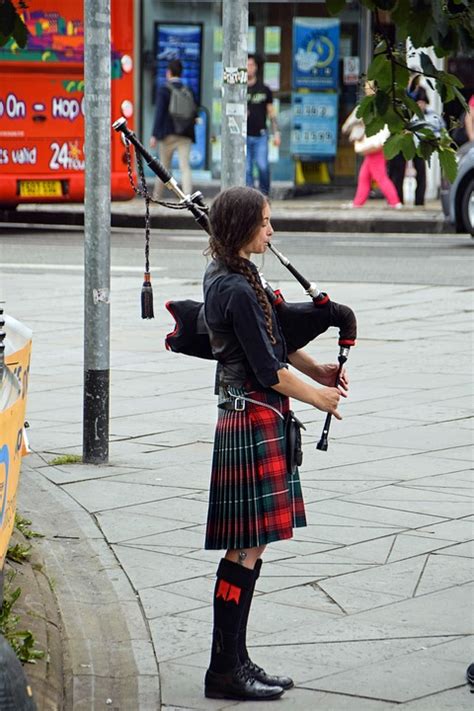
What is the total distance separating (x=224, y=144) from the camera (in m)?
7.52

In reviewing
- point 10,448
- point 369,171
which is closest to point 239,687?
point 10,448

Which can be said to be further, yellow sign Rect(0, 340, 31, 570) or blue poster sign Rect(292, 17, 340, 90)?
blue poster sign Rect(292, 17, 340, 90)

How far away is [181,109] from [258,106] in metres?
1.18

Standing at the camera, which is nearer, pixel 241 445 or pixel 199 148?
pixel 241 445

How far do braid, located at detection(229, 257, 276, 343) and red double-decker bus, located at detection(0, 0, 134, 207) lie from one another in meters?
14.6

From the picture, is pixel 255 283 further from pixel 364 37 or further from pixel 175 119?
pixel 364 37

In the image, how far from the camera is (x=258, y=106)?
22109mm

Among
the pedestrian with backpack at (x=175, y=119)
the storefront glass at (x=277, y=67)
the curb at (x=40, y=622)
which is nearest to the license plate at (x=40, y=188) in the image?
the pedestrian with backpack at (x=175, y=119)

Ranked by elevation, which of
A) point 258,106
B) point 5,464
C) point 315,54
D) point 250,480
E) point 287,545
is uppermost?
point 315,54

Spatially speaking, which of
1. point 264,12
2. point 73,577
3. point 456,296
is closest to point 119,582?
point 73,577

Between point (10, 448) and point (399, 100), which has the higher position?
point (399, 100)

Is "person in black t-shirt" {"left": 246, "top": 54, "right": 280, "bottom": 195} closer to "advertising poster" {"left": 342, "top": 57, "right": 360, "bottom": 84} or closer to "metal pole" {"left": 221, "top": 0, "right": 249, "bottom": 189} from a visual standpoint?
"advertising poster" {"left": 342, "top": 57, "right": 360, "bottom": 84}

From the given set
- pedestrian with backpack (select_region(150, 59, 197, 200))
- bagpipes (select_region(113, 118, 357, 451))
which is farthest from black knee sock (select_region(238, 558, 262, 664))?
pedestrian with backpack (select_region(150, 59, 197, 200))

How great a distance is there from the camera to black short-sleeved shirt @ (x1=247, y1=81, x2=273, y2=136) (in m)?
22.1
